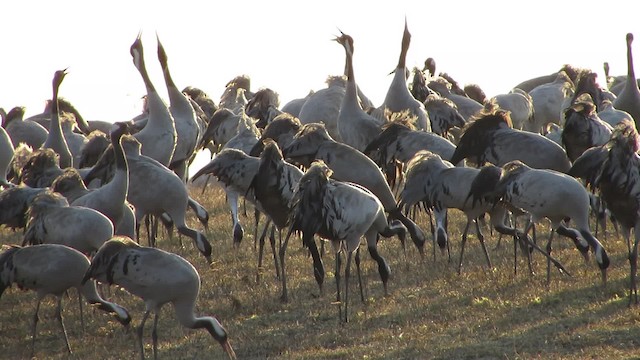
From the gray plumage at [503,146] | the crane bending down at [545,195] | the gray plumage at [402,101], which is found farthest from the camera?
the gray plumage at [402,101]

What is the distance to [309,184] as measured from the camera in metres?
11.2

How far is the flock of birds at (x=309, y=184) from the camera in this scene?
10727mm

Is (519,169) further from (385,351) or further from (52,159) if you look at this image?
(52,159)

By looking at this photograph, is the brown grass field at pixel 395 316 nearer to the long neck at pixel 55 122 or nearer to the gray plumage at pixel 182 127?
the gray plumage at pixel 182 127

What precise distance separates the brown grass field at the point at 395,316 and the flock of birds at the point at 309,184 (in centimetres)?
26

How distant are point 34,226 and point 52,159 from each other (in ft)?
7.01

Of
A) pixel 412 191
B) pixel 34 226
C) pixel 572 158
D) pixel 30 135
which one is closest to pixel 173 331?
pixel 34 226

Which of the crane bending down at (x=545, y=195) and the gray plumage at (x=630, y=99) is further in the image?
the gray plumage at (x=630, y=99)

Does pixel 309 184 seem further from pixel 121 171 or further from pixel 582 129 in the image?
pixel 582 129

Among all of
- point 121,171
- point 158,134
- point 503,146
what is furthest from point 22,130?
point 503,146

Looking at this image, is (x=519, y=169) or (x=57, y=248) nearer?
(x=57, y=248)

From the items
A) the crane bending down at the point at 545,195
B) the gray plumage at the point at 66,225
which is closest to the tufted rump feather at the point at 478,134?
the crane bending down at the point at 545,195

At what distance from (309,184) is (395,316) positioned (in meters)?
1.31

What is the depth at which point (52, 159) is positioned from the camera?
543 inches
